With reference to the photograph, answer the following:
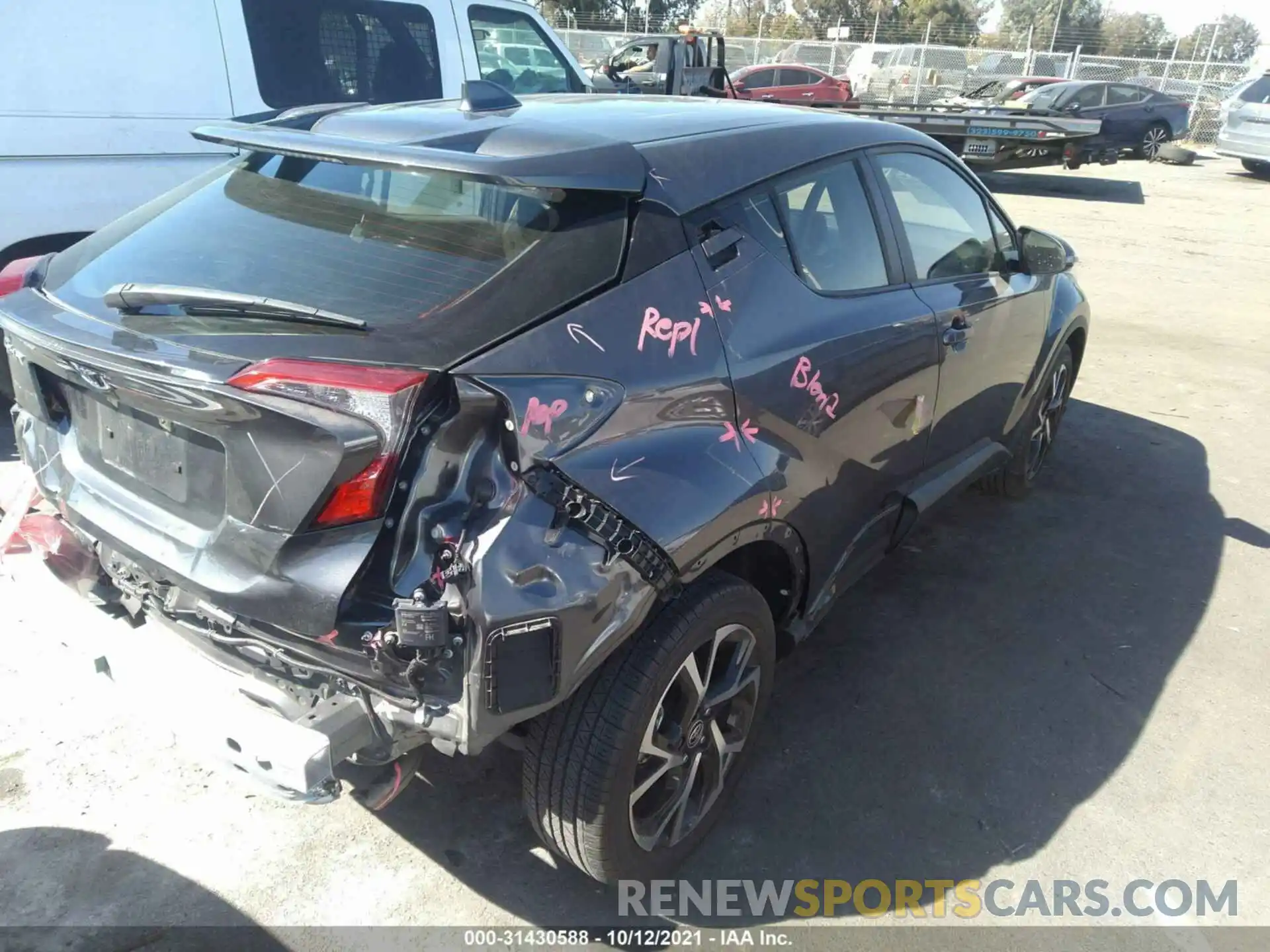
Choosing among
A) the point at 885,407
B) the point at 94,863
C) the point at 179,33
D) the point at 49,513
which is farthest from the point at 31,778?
the point at 179,33

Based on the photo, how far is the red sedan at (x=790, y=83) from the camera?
2056 centimetres

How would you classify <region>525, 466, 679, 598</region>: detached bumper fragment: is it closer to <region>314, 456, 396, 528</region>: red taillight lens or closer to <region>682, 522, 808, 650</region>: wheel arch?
<region>682, 522, 808, 650</region>: wheel arch

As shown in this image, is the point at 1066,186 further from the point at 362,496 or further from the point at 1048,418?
the point at 362,496

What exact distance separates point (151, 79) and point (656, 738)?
172 inches

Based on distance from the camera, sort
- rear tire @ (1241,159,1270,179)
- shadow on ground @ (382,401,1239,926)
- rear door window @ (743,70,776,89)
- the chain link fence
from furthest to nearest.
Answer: the chain link fence
rear door window @ (743,70,776,89)
rear tire @ (1241,159,1270,179)
shadow on ground @ (382,401,1239,926)

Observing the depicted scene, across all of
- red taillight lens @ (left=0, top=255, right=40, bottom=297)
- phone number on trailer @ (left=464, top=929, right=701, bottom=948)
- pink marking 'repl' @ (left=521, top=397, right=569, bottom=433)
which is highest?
pink marking 'repl' @ (left=521, top=397, right=569, bottom=433)

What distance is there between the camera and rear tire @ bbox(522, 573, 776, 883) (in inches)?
81.6

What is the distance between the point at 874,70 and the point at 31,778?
31.4 meters

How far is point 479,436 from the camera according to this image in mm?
1806

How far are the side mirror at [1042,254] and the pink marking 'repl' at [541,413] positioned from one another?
274 centimetres

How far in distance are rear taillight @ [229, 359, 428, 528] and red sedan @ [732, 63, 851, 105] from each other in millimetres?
20505

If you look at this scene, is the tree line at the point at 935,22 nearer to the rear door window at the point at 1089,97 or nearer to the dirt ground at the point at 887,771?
the rear door window at the point at 1089,97

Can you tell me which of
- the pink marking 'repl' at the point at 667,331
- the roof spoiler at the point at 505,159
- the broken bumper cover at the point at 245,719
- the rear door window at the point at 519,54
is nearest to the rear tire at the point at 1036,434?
the pink marking 'repl' at the point at 667,331

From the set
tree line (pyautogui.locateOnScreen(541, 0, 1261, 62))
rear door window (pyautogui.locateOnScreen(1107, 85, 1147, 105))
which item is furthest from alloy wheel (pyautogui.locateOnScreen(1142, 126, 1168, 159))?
tree line (pyautogui.locateOnScreen(541, 0, 1261, 62))
